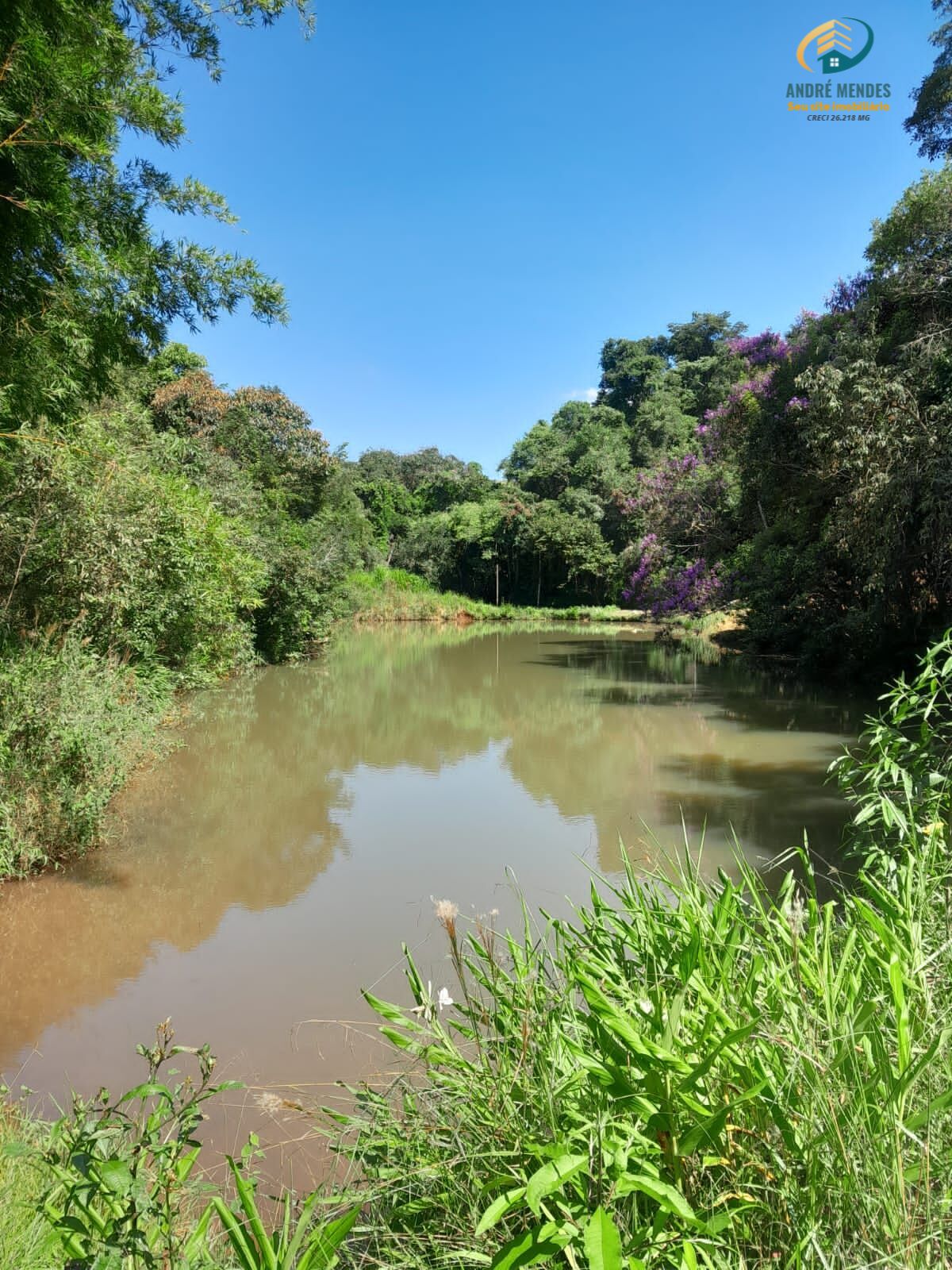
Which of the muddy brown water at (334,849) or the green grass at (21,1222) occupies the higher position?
the green grass at (21,1222)

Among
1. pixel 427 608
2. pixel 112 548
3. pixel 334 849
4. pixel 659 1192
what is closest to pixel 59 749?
pixel 334 849

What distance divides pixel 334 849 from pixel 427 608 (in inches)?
956

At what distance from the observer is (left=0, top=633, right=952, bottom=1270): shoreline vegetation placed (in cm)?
103

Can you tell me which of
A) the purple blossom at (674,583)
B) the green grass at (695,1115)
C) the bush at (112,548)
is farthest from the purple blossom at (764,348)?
the green grass at (695,1115)

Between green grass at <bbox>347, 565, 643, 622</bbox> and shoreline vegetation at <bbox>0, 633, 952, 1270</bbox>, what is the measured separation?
24.5 meters

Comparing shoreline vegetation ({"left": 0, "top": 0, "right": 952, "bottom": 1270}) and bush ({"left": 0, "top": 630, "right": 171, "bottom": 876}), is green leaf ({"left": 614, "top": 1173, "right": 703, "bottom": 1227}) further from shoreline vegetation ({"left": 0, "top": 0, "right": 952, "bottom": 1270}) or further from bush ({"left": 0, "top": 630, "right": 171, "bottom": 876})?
bush ({"left": 0, "top": 630, "right": 171, "bottom": 876})

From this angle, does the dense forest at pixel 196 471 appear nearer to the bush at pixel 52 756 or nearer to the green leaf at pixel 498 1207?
the bush at pixel 52 756

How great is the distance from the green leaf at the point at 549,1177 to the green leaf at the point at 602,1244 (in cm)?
8

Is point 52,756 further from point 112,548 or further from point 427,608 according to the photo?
point 427,608

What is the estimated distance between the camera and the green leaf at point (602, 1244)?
0.87 metres

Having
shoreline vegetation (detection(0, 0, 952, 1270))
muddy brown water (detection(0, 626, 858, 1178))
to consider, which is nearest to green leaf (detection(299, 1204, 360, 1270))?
shoreline vegetation (detection(0, 0, 952, 1270))

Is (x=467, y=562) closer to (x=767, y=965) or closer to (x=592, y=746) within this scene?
(x=592, y=746)

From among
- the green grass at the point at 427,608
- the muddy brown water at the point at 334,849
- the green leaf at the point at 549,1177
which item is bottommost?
the muddy brown water at the point at 334,849

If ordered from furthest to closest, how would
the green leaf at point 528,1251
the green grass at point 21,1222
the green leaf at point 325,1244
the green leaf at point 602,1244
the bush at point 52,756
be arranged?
the bush at point 52,756 < the green grass at point 21,1222 < the green leaf at point 325,1244 < the green leaf at point 528,1251 < the green leaf at point 602,1244
